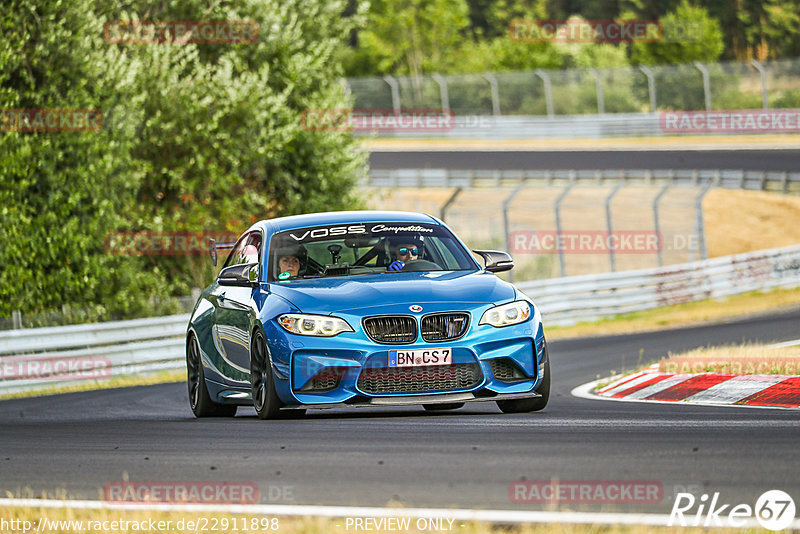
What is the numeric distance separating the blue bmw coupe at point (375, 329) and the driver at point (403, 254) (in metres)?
0.01

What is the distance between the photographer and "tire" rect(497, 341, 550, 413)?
9.47 m

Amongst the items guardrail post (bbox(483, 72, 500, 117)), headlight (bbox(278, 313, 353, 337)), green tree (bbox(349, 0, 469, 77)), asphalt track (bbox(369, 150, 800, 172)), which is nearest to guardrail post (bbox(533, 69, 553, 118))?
guardrail post (bbox(483, 72, 500, 117))

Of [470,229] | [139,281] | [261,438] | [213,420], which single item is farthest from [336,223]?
[470,229]

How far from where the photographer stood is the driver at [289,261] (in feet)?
32.8

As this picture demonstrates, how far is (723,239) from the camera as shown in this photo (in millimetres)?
40281

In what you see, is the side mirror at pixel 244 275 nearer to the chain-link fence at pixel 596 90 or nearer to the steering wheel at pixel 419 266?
the steering wheel at pixel 419 266

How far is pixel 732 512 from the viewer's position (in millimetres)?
5109

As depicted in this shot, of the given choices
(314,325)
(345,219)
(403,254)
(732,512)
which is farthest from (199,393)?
(732,512)

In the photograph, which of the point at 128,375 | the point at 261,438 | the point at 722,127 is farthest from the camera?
the point at 722,127

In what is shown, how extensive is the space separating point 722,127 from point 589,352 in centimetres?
3421

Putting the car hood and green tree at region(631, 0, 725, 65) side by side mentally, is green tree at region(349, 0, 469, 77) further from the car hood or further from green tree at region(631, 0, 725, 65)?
the car hood

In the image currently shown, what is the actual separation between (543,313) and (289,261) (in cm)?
1706

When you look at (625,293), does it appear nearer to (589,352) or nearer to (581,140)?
(589,352)

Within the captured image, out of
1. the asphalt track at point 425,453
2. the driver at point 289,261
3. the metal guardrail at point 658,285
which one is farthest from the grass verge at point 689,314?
the asphalt track at point 425,453
